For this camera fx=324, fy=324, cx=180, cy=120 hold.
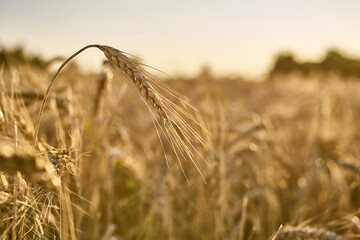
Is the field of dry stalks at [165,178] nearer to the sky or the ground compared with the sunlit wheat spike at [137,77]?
nearer to the ground

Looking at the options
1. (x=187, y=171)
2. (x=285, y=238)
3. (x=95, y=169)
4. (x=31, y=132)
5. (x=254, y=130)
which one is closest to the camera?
(x=31, y=132)

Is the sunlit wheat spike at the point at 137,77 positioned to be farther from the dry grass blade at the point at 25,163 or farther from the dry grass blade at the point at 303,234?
the dry grass blade at the point at 303,234

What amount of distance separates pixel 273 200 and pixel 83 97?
1.24 m

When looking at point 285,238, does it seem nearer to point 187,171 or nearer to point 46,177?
point 46,177

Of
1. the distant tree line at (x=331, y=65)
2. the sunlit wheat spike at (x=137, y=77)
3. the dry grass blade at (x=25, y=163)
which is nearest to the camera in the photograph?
the dry grass blade at (x=25, y=163)

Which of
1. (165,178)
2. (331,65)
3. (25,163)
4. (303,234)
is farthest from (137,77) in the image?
(331,65)

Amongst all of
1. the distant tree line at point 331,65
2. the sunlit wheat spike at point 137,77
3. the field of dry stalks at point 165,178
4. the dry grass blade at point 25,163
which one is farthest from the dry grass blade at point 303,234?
the distant tree line at point 331,65

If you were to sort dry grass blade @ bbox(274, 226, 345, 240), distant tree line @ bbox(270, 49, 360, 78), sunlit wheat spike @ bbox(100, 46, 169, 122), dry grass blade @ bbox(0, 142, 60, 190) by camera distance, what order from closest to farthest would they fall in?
1. dry grass blade @ bbox(0, 142, 60, 190)
2. sunlit wheat spike @ bbox(100, 46, 169, 122)
3. dry grass blade @ bbox(274, 226, 345, 240)
4. distant tree line @ bbox(270, 49, 360, 78)

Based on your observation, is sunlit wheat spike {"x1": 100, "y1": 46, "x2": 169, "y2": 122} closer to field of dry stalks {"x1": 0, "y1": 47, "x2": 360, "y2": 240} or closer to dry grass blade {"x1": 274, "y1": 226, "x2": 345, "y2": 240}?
field of dry stalks {"x1": 0, "y1": 47, "x2": 360, "y2": 240}

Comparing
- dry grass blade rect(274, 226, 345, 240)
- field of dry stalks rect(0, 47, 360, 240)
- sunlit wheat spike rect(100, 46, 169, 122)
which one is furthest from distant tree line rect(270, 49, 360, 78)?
sunlit wheat spike rect(100, 46, 169, 122)

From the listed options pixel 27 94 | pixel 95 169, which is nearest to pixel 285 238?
pixel 95 169

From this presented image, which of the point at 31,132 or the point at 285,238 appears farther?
the point at 285,238

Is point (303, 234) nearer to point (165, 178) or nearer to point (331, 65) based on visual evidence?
point (165, 178)

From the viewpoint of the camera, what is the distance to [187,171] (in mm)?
2385
